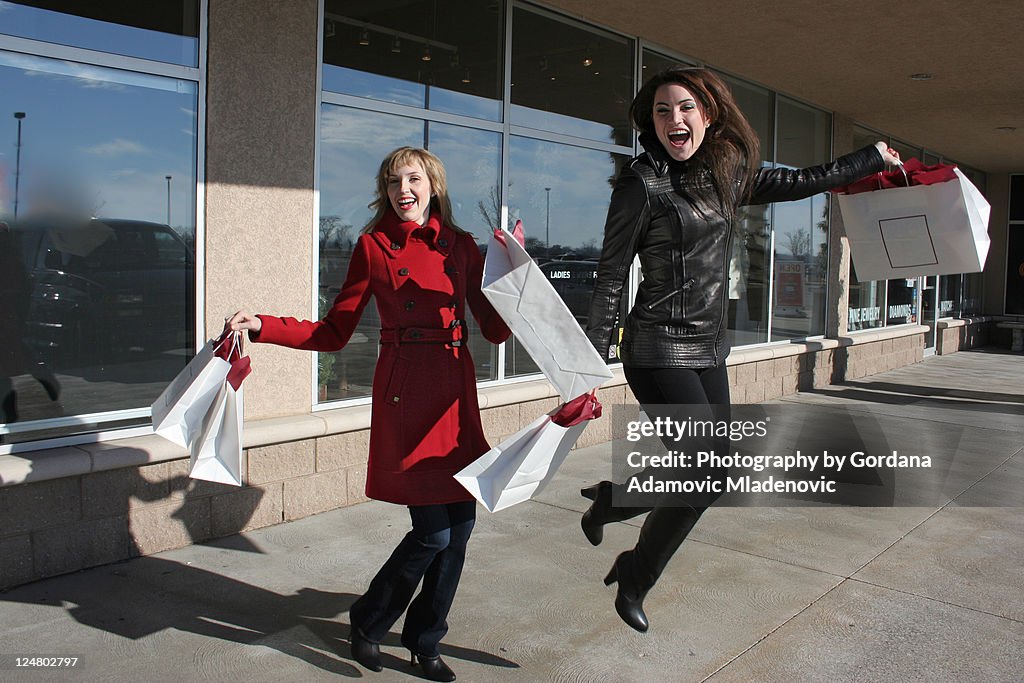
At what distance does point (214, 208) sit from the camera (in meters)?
4.69

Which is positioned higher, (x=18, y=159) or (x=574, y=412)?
(x=18, y=159)

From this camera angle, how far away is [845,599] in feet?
12.9

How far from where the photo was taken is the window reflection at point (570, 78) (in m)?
6.84

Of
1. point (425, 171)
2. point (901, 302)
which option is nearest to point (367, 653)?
point (425, 171)

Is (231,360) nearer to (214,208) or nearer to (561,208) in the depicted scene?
(214,208)

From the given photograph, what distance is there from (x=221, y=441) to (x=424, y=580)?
32.2 inches

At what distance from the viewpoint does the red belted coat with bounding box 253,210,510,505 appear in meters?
3.02

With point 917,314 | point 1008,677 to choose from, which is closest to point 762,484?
point 1008,677

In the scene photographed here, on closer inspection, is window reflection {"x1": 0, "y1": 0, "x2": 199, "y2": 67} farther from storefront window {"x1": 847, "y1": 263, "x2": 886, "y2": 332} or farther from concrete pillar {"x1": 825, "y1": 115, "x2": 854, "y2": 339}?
storefront window {"x1": 847, "y1": 263, "x2": 886, "y2": 332}

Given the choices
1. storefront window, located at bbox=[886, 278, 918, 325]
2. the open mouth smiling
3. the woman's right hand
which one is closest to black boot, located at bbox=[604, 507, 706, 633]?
the open mouth smiling

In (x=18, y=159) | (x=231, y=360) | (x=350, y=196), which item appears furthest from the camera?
(x=350, y=196)

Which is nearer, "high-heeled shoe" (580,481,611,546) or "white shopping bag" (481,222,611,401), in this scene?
"white shopping bag" (481,222,611,401)

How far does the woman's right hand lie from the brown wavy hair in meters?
1.48

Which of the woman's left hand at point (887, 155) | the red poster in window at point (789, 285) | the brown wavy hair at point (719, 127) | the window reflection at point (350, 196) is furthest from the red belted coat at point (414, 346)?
the red poster in window at point (789, 285)
